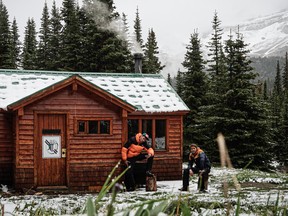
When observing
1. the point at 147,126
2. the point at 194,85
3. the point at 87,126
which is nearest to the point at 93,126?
the point at 87,126

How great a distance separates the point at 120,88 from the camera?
18.4 metres

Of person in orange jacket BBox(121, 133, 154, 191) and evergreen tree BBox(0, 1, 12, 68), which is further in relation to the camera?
evergreen tree BBox(0, 1, 12, 68)

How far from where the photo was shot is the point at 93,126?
1573 cm

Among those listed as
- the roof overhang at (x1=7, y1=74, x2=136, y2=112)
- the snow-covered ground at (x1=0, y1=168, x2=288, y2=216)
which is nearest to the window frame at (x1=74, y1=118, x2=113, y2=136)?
the roof overhang at (x1=7, y1=74, x2=136, y2=112)

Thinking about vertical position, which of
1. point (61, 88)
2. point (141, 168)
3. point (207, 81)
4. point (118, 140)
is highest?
point (207, 81)

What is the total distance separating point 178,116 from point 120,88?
8.61 feet

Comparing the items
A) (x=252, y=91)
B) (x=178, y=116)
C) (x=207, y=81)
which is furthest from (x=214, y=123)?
(x=178, y=116)

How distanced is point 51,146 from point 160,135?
15.6 feet

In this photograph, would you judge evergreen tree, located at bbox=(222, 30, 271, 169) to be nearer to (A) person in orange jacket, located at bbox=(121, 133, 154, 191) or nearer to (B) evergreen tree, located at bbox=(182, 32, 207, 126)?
(B) evergreen tree, located at bbox=(182, 32, 207, 126)

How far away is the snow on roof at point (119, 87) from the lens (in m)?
16.2

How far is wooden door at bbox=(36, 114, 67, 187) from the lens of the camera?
1491 centimetres

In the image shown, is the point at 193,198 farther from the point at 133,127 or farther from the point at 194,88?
the point at 194,88

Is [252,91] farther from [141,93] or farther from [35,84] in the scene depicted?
[35,84]

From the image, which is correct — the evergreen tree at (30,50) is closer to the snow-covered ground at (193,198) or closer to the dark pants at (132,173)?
the snow-covered ground at (193,198)
